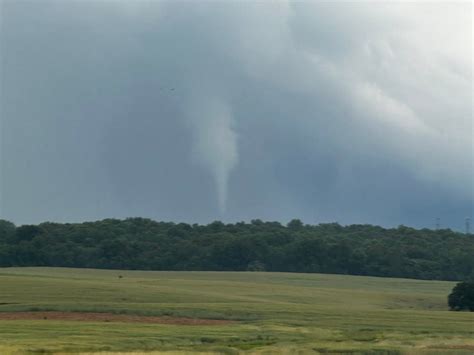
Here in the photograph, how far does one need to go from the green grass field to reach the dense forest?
4097 cm

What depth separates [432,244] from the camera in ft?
520

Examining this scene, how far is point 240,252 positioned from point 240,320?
3490 inches

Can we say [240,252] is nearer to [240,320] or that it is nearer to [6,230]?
[6,230]

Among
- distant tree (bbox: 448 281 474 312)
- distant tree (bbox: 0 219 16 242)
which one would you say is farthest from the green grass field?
distant tree (bbox: 0 219 16 242)

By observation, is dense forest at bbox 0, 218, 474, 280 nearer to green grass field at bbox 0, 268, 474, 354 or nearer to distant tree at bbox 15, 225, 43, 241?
distant tree at bbox 15, 225, 43, 241

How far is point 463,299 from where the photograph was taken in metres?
Answer: 84.1

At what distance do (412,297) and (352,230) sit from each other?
10318cm

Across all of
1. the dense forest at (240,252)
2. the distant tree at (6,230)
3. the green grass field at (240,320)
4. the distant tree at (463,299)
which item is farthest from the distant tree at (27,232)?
the distant tree at (463,299)

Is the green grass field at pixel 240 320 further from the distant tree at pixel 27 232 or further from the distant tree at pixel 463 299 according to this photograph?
the distant tree at pixel 27 232

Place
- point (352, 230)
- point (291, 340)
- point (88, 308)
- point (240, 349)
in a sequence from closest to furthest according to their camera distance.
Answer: point (240, 349), point (291, 340), point (88, 308), point (352, 230)

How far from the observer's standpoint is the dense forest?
14712cm

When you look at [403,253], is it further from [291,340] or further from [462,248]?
[291,340]

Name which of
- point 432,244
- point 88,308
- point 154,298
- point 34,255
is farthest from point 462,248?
point 88,308

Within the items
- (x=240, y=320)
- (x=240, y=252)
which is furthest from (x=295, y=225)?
(x=240, y=320)
